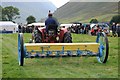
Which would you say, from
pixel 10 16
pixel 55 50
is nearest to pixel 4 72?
pixel 55 50

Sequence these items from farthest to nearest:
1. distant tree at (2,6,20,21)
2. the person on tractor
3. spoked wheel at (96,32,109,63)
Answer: distant tree at (2,6,20,21)
the person on tractor
spoked wheel at (96,32,109,63)

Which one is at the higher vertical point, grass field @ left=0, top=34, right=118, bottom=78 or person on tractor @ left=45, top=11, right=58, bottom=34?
person on tractor @ left=45, top=11, right=58, bottom=34

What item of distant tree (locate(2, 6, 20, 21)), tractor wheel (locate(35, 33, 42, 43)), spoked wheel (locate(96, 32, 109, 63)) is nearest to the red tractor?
tractor wheel (locate(35, 33, 42, 43))

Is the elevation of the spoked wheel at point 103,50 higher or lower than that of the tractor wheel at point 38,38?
lower

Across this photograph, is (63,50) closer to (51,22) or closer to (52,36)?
(51,22)

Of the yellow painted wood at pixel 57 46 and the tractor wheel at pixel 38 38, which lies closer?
the yellow painted wood at pixel 57 46

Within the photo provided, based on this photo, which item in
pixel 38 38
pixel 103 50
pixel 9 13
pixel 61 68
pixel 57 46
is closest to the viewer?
pixel 61 68

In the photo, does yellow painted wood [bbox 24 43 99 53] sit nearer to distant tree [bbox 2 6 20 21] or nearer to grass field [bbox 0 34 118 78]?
grass field [bbox 0 34 118 78]

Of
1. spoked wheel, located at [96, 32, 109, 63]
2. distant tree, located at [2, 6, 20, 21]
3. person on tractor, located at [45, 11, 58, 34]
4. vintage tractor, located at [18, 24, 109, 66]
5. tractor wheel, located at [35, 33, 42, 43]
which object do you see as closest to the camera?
vintage tractor, located at [18, 24, 109, 66]

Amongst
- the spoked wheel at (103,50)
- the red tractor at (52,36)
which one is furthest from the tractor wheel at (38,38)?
the spoked wheel at (103,50)

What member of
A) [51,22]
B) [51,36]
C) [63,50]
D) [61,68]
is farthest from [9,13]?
[61,68]

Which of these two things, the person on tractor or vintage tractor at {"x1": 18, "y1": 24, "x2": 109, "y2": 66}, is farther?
the person on tractor

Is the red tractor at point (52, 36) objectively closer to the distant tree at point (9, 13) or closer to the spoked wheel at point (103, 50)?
the spoked wheel at point (103, 50)

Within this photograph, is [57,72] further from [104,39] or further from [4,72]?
[104,39]
